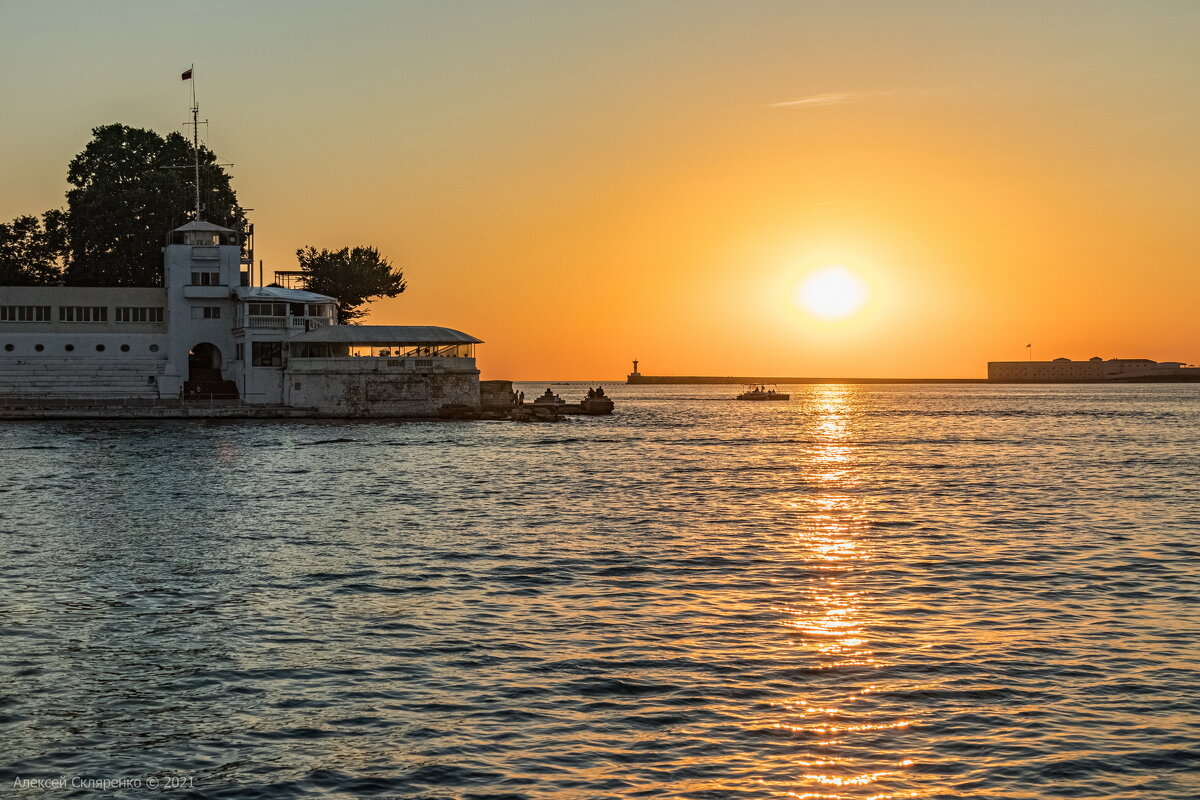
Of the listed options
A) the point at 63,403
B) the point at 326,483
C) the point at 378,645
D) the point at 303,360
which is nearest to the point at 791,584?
the point at 378,645

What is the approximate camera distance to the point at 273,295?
97625 mm

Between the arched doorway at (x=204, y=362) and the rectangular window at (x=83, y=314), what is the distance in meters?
7.80

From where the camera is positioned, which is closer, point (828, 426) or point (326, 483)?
point (326, 483)

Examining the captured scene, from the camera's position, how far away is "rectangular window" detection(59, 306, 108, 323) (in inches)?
3898

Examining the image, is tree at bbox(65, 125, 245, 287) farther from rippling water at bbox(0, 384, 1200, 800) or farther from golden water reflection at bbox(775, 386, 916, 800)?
golden water reflection at bbox(775, 386, 916, 800)

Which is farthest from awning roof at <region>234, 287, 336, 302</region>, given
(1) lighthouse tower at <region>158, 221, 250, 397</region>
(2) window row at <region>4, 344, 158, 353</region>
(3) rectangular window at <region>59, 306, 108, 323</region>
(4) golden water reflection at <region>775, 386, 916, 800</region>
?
(4) golden water reflection at <region>775, 386, 916, 800</region>

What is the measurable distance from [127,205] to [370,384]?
3802 centimetres

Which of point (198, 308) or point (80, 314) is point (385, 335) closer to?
point (198, 308)

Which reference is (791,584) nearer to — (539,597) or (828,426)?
(539,597)

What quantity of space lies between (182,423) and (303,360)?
34.6 ft

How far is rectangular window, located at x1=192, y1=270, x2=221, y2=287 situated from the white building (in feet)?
0.28

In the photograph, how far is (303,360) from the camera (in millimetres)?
94875

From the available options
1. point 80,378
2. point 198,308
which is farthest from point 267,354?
point 80,378

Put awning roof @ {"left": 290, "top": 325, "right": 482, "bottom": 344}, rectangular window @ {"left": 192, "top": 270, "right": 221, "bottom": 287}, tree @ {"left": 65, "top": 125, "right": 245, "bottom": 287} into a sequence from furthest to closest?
1. tree @ {"left": 65, "top": 125, "right": 245, "bottom": 287}
2. rectangular window @ {"left": 192, "top": 270, "right": 221, "bottom": 287}
3. awning roof @ {"left": 290, "top": 325, "right": 482, "bottom": 344}
